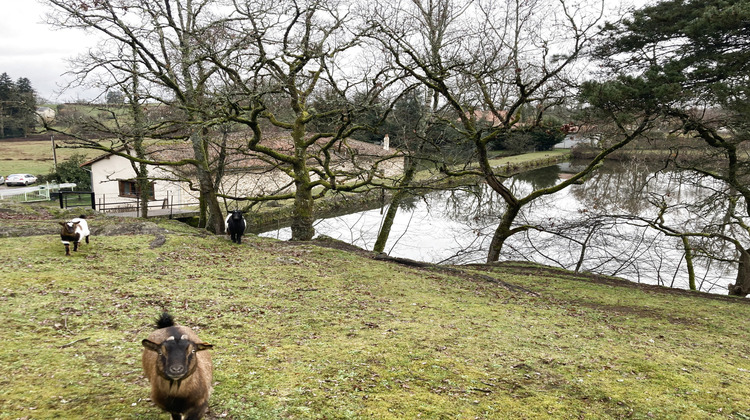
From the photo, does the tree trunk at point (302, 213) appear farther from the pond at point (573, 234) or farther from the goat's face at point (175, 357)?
the goat's face at point (175, 357)

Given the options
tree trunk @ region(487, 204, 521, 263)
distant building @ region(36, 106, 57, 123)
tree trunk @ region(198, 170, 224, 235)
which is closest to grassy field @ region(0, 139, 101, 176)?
distant building @ region(36, 106, 57, 123)

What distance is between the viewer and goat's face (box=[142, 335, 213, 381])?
10.3 ft

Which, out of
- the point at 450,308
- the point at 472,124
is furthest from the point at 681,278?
the point at 450,308

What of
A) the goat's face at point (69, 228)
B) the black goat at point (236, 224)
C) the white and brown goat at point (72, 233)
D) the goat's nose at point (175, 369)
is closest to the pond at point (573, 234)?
the black goat at point (236, 224)

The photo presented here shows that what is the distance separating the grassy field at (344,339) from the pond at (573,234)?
4613mm

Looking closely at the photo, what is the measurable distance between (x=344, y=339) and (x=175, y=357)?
3189mm

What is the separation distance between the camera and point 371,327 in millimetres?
6777

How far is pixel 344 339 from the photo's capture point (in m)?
6.09

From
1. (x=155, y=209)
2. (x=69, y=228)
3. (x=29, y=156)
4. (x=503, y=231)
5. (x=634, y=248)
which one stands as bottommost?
(x=634, y=248)

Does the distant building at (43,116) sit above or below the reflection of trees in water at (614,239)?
above

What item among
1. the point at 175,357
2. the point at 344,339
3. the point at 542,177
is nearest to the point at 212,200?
the point at 344,339

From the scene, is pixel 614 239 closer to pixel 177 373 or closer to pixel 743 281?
pixel 743 281

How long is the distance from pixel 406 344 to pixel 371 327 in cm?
93

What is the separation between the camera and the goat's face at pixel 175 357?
315 centimetres
